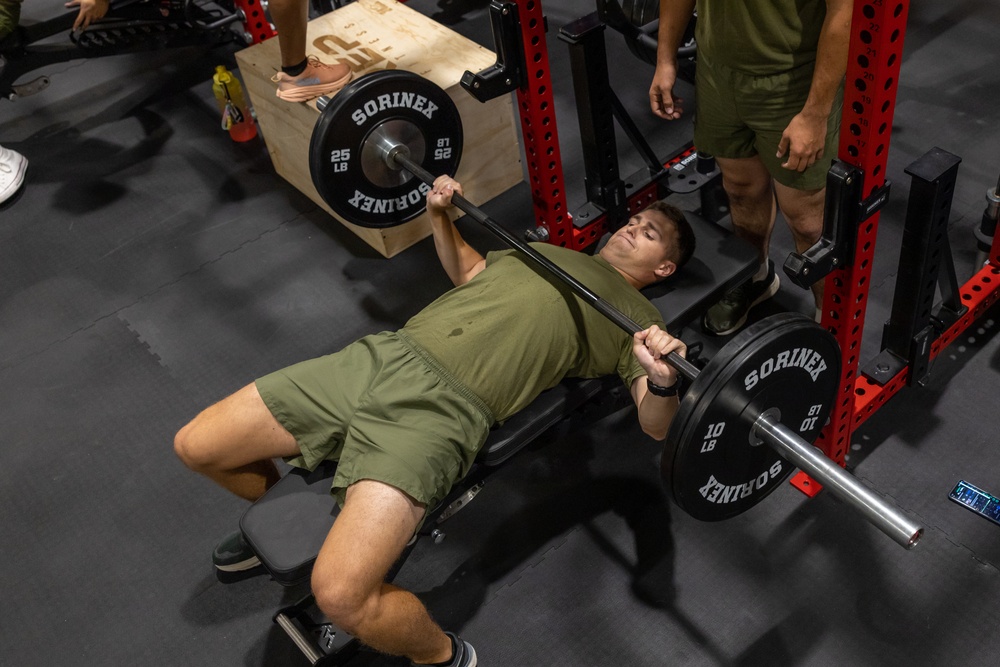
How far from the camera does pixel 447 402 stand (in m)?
2.17

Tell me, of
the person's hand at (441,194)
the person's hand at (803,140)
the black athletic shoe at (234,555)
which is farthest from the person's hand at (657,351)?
the black athletic shoe at (234,555)

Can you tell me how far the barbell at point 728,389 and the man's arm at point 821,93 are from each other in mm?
468

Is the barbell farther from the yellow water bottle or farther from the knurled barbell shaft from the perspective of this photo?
the yellow water bottle

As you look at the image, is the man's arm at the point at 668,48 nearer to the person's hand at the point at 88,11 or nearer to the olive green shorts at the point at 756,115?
the olive green shorts at the point at 756,115

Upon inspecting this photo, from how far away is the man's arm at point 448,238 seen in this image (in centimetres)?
251

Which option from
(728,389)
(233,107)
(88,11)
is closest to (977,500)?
(728,389)

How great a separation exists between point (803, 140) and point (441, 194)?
3.06 feet

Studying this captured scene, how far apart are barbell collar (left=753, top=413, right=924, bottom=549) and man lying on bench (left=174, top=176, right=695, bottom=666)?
0.24m

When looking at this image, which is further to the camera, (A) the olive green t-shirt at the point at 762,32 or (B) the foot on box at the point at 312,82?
(B) the foot on box at the point at 312,82

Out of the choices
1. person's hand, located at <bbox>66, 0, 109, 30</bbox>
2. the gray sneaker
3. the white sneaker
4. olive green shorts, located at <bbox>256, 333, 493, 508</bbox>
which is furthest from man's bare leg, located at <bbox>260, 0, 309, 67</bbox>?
the gray sneaker

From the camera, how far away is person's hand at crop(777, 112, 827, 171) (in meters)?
2.07

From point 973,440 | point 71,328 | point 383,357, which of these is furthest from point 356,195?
point 973,440

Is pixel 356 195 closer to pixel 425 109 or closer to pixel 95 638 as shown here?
pixel 425 109

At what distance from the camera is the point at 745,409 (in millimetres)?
1821
